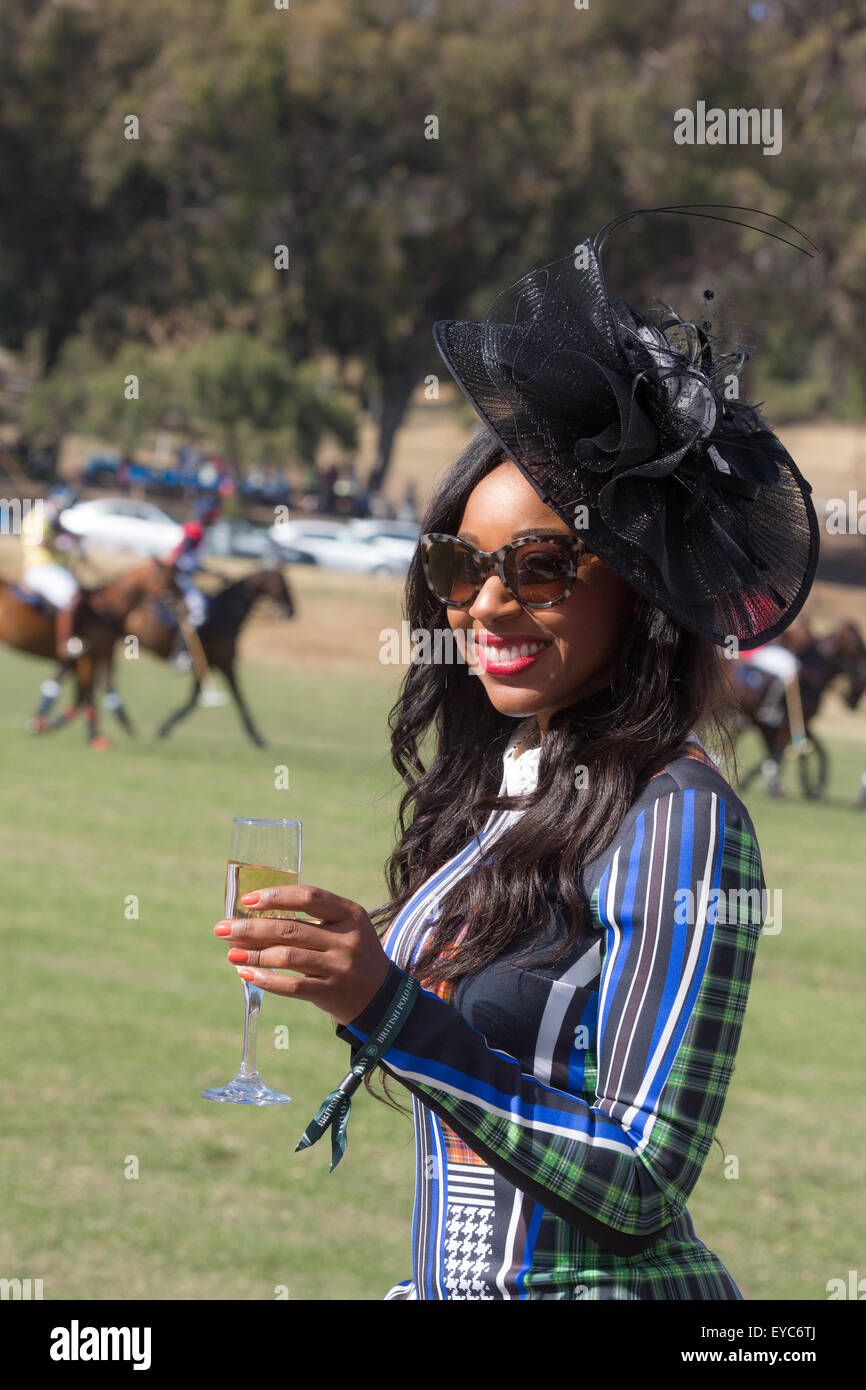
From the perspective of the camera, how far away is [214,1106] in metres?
6.85

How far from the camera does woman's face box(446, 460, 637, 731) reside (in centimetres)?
219

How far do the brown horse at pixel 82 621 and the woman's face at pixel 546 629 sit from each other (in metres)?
17.0

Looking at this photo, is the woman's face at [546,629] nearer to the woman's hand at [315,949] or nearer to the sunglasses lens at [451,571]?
the sunglasses lens at [451,571]

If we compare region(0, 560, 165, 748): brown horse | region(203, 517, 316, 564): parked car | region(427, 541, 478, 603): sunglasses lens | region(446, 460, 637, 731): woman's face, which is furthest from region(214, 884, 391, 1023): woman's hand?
region(203, 517, 316, 564): parked car

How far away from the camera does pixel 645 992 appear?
6.06 feet

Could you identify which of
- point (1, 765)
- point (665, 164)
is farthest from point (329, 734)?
point (665, 164)

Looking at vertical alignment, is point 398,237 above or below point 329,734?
above

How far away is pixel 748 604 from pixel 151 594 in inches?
728

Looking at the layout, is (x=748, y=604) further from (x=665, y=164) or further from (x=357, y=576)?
(x=665, y=164)

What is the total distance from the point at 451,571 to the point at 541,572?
0.21 metres

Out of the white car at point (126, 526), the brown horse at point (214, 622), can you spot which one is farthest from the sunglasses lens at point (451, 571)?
the white car at point (126, 526)

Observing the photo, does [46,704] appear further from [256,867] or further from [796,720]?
[256,867]

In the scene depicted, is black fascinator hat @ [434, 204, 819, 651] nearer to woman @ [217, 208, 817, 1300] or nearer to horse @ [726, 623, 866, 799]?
woman @ [217, 208, 817, 1300]

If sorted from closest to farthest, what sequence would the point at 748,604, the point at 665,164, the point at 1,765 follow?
the point at 748,604
the point at 1,765
the point at 665,164
